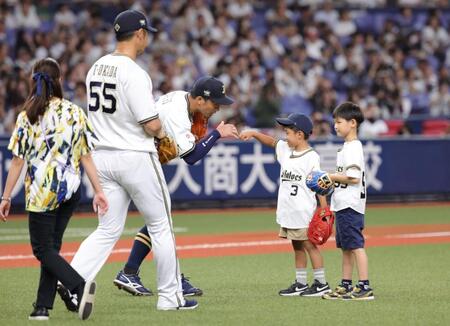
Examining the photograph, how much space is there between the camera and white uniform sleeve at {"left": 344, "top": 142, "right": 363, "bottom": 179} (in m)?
8.96

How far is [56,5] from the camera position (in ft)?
75.8

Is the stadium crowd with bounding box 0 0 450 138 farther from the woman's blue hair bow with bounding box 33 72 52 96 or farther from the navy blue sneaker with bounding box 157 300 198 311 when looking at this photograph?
the woman's blue hair bow with bounding box 33 72 52 96

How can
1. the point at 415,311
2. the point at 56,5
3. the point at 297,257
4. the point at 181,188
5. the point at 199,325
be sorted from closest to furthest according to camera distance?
the point at 199,325
the point at 415,311
the point at 297,257
the point at 181,188
the point at 56,5

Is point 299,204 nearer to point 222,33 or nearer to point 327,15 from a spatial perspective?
point 222,33

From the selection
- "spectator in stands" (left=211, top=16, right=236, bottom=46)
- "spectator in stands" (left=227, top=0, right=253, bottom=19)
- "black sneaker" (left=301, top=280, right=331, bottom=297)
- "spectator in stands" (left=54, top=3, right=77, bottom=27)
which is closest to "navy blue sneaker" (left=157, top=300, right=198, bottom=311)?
"black sneaker" (left=301, top=280, right=331, bottom=297)

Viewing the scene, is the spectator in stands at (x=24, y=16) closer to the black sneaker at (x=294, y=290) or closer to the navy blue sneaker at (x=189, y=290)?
the navy blue sneaker at (x=189, y=290)

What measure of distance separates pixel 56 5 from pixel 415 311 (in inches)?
650

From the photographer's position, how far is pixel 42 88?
7.63 m

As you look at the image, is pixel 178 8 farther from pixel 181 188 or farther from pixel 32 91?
pixel 32 91

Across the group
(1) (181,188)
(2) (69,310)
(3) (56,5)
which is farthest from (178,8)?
(2) (69,310)

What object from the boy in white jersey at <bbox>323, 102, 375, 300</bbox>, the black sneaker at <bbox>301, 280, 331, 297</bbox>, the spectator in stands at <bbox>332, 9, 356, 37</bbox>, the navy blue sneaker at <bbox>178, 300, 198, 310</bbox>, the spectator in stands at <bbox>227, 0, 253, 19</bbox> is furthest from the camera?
the spectator in stands at <bbox>332, 9, 356, 37</bbox>

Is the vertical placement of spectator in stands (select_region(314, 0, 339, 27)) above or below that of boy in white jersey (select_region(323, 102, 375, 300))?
above

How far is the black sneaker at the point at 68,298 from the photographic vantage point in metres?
8.19

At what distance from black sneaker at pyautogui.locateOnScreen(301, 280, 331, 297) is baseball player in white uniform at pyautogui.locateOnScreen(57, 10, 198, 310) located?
1477 mm
